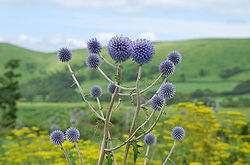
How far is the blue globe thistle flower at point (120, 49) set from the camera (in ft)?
6.36

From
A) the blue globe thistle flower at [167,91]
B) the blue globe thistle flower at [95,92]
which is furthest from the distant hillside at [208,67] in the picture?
the blue globe thistle flower at [167,91]

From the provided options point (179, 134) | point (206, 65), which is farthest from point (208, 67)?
point (179, 134)

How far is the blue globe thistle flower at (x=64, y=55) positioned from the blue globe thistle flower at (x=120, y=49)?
0.87 metres

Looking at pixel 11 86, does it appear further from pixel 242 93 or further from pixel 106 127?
pixel 242 93

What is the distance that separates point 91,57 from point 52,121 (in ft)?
40.8

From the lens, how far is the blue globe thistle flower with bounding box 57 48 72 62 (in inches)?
107

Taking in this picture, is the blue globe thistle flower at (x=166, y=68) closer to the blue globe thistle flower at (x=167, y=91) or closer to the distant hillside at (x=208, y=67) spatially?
the blue globe thistle flower at (x=167, y=91)

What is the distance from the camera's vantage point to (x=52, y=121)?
1402 cm

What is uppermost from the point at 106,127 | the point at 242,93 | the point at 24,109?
the point at 106,127

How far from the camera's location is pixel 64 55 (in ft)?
8.98

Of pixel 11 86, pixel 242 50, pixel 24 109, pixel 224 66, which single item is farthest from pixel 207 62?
pixel 11 86

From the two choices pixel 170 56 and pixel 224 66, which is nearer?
pixel 170 56

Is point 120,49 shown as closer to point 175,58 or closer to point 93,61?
point 93,61

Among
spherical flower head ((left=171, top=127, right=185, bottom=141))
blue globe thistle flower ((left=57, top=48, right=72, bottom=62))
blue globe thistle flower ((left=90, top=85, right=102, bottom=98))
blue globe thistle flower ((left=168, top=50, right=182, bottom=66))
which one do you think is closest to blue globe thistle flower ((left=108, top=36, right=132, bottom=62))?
blue globe thistle flower ((left=168, top=50, right=182, bottom=66))
